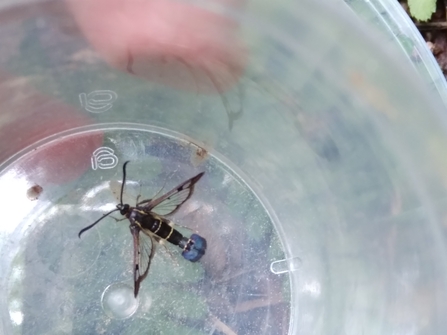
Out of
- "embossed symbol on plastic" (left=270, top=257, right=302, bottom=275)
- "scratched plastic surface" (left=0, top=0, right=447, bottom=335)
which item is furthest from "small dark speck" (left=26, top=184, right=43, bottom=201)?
"embossed symbol on plastic" (left=270, top=257, right=302, bottom=275)

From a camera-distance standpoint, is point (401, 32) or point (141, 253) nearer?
point (401, 32)

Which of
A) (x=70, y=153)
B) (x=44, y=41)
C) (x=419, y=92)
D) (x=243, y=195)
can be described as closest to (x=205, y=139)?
(x=243, y=195)

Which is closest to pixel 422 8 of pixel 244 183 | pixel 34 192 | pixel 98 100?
pixel 244 183

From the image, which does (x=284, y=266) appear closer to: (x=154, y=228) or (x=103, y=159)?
(x=154, y=228)

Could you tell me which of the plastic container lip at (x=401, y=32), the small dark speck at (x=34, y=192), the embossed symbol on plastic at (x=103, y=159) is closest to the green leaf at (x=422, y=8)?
the plastic container lip at (x=401, y=32)

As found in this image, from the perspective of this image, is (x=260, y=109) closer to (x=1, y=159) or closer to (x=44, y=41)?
(x=44, y=41)

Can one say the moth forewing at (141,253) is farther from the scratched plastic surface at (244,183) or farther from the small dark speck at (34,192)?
the small dark speck at (34,192)

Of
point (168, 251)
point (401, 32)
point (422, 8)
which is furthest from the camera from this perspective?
point (168, 251)
